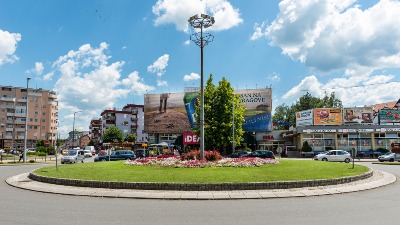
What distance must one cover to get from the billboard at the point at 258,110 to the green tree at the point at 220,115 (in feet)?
53.5

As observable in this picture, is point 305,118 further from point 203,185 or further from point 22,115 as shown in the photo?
point 22,115

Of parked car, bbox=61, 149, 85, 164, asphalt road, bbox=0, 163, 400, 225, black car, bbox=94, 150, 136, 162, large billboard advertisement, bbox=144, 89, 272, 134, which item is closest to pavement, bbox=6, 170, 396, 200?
asphalt road, bbox=0, 163, 400, 225

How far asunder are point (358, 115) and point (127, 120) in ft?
280

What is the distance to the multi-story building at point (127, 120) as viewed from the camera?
4872 inches

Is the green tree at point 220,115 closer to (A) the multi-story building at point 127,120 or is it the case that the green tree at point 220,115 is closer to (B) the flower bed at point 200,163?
(B) the flower bed at point 200,163

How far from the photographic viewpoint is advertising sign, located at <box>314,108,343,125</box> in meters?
61.2

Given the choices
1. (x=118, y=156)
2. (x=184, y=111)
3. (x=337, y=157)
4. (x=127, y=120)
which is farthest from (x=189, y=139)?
(x=127, y=120)

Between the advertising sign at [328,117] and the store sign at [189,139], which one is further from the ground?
the advertising sign at [328,117]

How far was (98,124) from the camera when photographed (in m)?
156

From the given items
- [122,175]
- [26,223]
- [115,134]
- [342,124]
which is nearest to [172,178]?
[122,175]

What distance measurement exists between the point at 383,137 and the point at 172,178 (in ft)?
173

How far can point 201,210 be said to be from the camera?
11.0 meters

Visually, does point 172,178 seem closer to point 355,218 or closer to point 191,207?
point 191,207

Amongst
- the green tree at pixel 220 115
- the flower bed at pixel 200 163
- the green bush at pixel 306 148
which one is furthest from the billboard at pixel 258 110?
the flower bed at pixel 200 163
